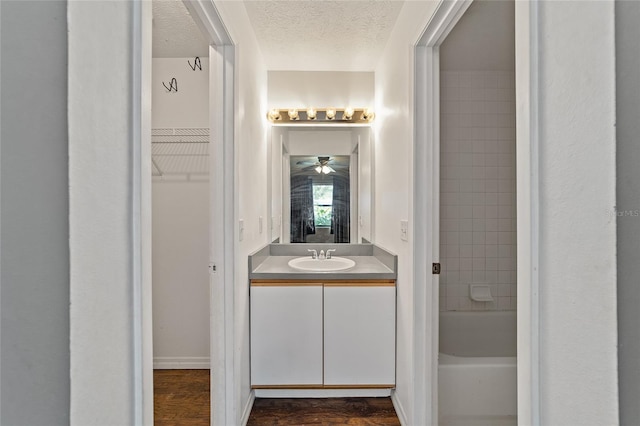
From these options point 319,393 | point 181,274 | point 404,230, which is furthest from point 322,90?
point 319,393

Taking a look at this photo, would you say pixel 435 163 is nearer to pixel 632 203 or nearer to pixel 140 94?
pixel 632 203

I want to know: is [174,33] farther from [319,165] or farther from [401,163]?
[401,163]

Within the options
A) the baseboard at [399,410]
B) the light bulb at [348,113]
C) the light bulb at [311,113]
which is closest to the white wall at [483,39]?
the light bulb at [348,113]

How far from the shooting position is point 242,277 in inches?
76.5

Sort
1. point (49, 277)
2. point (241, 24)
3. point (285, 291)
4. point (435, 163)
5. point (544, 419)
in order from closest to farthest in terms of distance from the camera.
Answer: point (49, 277)
point (544, 419)
point (435, 163)
point (241, 24)
point (285, 291)

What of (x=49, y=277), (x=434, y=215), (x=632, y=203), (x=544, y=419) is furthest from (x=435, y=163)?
(x=49, y=277)

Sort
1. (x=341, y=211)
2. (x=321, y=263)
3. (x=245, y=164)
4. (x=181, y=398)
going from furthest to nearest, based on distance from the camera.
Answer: (x=341, y=211), (x=321, y=263), (x=181, y=398), (x=245, y=164)

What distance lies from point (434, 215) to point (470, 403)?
1092 mm

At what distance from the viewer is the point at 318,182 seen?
9.32 ft

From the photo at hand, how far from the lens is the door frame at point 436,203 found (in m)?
0.78

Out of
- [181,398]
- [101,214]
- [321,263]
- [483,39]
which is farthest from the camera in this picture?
[321,263]

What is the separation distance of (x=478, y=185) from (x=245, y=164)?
1.73m

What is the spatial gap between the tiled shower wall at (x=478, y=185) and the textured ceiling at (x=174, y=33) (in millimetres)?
1803

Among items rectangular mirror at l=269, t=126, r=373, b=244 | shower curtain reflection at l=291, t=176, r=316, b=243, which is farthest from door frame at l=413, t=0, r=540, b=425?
shower curtain reflection at l=291, t=176, r=316, b=243
